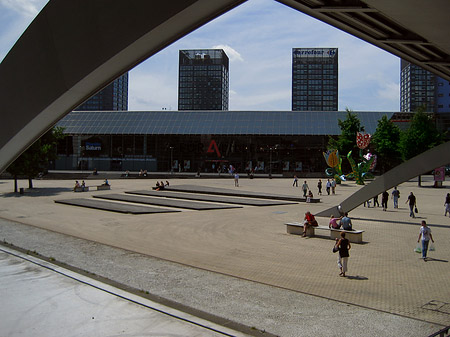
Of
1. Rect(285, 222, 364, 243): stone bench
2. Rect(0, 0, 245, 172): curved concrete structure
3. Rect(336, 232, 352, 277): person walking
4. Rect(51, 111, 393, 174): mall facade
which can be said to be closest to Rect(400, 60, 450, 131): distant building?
Rect(51, 111, 393, 174): mall facade

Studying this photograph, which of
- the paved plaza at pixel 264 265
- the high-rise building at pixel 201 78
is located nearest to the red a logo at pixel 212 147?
the paved plaza at pixel 264 265

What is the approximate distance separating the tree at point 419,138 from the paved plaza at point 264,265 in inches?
1109

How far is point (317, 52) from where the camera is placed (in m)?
178

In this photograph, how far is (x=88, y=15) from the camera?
14.1ft

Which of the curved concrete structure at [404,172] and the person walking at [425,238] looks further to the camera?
the curved concrete structure at [404,172]

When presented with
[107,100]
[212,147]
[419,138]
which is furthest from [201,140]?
[107,100]

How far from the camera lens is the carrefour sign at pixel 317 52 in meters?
176

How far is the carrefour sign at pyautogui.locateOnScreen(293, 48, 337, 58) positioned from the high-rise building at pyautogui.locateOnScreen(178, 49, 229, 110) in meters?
35.1

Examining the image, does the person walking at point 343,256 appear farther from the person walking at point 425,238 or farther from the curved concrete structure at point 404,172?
the curved concrete structure at point 404,172

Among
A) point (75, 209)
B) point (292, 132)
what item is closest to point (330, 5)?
point (75, 209)

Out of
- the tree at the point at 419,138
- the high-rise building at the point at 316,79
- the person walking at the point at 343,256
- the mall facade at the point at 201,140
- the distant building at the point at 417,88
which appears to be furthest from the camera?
the high-rise building at the point at 316,79

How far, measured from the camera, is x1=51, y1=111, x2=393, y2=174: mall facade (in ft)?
213

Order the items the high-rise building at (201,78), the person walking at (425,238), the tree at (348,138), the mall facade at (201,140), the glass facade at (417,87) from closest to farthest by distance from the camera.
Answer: the person walking at (425,238)
the tree at (348,138)
the mall facade at (201,140)
the glass facade at (417,87)
the high-rise building at (201,78)

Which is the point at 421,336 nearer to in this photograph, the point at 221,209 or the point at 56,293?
the point at 56,293
